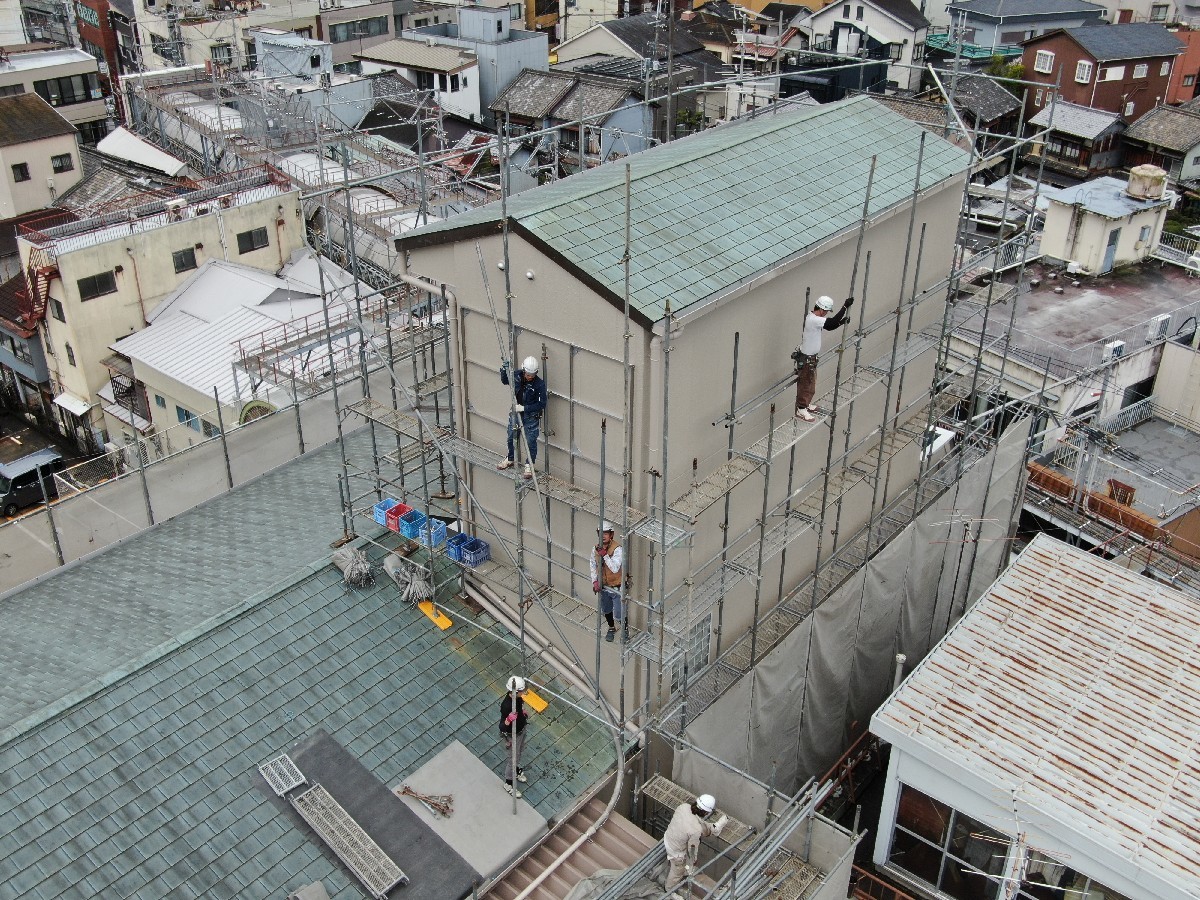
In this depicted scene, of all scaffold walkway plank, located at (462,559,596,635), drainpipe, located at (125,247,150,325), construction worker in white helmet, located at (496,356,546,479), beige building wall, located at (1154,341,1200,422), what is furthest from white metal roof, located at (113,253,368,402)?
beige building wall, located at (1154,341,1200,422)

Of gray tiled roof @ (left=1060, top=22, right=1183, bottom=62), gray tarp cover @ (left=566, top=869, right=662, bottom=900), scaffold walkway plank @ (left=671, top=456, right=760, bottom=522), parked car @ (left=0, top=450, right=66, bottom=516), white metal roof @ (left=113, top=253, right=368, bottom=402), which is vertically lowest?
parked car @ (left=0, top=450, right=66, bottom=516)

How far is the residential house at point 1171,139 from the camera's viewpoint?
184ft

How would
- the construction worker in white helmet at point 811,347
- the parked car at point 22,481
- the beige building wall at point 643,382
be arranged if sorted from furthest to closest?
the parked car at point 22,481
the construction worker in white helmet at point 811,347
the beige building wall at point 643,382

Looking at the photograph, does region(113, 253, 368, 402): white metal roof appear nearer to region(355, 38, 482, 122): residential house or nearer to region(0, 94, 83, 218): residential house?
region(0, 94, 83, 218): residential house

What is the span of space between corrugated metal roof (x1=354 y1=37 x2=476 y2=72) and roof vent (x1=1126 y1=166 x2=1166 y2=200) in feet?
131

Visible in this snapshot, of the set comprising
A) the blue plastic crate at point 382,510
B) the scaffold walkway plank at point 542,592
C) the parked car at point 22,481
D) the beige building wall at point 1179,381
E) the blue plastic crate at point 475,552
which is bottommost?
the parked car at point 22,481

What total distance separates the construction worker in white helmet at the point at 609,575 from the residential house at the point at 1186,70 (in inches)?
2521

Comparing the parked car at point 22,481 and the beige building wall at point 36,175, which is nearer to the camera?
the parked car at point 22,481

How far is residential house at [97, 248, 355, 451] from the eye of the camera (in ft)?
100

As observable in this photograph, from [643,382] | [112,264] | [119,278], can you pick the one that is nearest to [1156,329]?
[643,382]

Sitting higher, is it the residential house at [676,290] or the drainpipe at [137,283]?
the residential house at [676,290]

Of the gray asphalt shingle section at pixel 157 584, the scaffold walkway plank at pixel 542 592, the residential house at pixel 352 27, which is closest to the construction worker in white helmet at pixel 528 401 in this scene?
the scaffold walkway plank at pixel 542 592

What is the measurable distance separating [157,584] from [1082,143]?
56.0m

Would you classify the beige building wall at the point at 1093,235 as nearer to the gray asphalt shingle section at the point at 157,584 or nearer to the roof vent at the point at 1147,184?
the roof vent at the point at 1147,184
